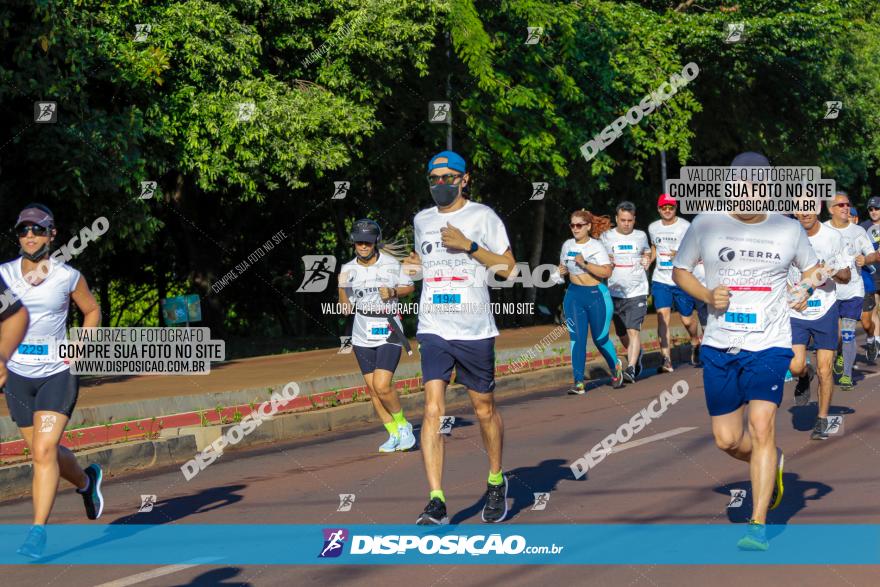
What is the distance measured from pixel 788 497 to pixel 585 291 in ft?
21.7

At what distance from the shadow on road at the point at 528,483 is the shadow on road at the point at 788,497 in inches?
48.5

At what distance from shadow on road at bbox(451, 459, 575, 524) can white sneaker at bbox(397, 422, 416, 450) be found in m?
1.38

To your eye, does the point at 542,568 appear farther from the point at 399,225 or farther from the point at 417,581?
the point at 399,225

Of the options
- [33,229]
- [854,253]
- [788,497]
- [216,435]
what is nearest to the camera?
[33,229]

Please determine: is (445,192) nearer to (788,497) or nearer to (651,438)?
(788,497)

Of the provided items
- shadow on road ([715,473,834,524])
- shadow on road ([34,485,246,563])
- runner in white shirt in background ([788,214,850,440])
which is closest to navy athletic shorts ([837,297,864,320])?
runner in white shirt in background ([788,214,850,440])

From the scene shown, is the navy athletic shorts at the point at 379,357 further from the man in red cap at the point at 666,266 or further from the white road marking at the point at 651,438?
the man in red cap at the point at 666,266

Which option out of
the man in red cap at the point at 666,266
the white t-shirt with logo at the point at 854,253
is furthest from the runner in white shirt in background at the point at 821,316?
the man in red cap at the point at 666,266

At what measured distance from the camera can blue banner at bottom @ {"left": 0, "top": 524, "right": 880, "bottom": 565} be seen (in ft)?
22.9

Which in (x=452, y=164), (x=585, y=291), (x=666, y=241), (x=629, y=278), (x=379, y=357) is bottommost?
(x=379, y=357)

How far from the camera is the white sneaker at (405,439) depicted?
1127 cm

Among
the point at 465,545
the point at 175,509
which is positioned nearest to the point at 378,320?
the point at 175,509

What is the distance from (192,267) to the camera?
25.8 metres

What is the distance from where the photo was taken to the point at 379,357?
1116 centimetres
